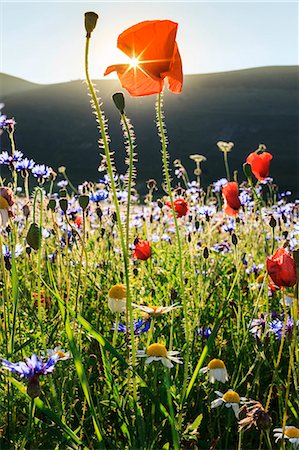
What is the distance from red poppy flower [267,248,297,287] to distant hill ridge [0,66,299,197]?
23537 mm

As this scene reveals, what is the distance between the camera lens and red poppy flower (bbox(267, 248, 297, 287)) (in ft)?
4.26

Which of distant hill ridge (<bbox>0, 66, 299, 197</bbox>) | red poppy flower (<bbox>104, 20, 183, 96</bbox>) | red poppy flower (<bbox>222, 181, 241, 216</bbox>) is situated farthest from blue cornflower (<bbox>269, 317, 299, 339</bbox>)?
distant hill ridge (<bbox>0, 66, 299, 197</bbox>)

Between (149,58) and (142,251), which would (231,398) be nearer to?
(142,251)

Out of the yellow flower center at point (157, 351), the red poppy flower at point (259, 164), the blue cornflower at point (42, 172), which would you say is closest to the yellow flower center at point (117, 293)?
the yellow flower center at point (157, 351)

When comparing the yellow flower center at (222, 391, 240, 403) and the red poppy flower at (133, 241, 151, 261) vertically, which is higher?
the red poppy flower at (133, 241, 151, 261)

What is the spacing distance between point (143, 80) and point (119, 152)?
31654 millimetres

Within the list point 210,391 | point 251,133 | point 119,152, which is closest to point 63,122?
point 119,152

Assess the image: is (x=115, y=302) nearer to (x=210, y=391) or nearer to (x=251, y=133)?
(x=210, y=391)

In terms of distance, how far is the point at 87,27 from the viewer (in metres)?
1.19

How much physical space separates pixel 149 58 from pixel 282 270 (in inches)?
21.4

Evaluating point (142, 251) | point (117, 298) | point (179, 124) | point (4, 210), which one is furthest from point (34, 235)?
point (179, 124)

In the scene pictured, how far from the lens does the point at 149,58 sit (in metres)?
1.34

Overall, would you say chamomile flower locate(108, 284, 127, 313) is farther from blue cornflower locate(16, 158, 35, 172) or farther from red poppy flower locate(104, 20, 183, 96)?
blue cornflower locate(16, 158, 35, 172)

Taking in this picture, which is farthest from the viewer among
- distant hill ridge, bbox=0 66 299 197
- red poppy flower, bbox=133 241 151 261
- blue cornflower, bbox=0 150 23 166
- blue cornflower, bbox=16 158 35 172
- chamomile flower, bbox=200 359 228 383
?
distant hill ridge, bbox=0 66 299 197
